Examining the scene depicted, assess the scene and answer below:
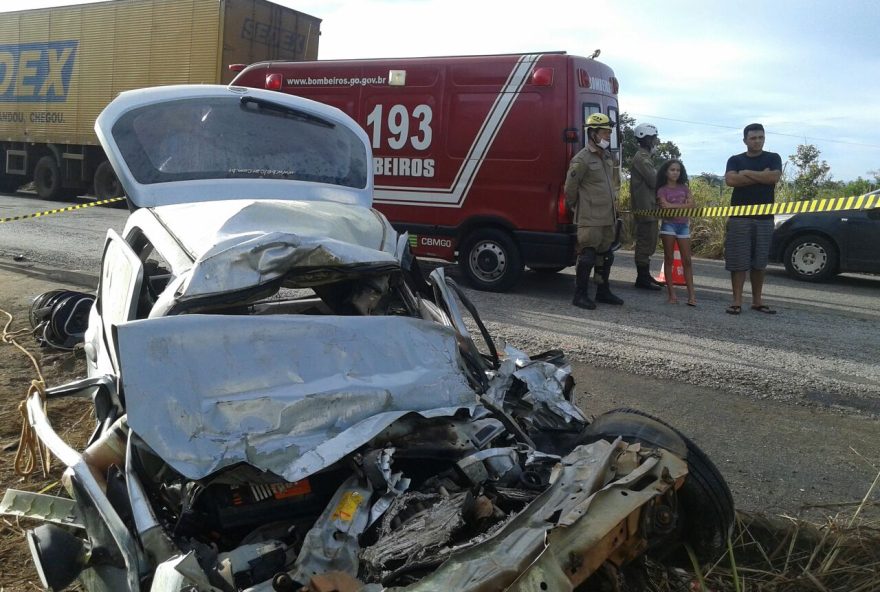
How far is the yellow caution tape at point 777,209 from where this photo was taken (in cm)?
752

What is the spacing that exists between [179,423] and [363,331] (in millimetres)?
756

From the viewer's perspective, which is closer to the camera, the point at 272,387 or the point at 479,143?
the point at 272,387

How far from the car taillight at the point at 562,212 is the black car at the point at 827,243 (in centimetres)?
441

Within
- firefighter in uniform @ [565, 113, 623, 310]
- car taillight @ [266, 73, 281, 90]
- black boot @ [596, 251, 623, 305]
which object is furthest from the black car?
car taillight @ [266, 73, 281, 90]

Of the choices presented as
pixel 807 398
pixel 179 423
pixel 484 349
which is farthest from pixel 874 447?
pixel 179 423

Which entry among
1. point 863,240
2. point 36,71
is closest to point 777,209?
point 863,240

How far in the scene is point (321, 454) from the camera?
2.21 m

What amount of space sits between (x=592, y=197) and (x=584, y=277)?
34.0 inches

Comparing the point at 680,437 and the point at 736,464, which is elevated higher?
the point at 680,437

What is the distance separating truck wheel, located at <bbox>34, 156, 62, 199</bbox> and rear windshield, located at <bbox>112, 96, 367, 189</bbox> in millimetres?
17085

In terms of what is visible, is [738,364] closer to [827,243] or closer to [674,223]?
[674,223]

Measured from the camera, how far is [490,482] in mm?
2303

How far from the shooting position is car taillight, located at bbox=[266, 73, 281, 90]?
9.69 meters

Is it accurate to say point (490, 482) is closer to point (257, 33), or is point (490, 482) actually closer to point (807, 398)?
point (807, 398)
